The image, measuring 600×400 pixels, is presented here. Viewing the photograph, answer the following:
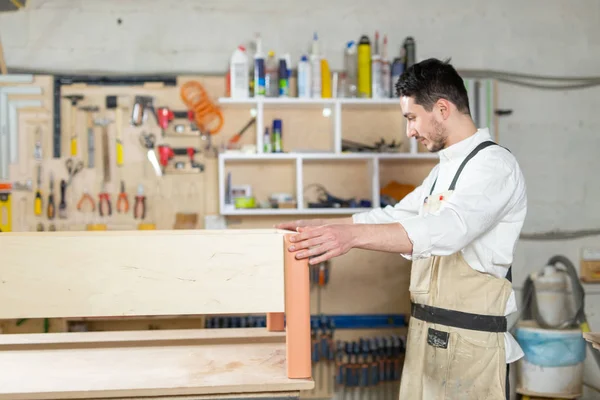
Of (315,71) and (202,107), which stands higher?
(315,71)

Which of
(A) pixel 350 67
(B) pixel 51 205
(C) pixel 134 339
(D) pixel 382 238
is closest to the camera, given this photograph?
(D) pixel 382 238

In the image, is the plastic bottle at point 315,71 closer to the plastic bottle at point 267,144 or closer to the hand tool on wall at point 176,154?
the plastic bottle at point 267,144

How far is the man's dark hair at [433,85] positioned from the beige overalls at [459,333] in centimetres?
21

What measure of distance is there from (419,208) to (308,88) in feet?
5.01

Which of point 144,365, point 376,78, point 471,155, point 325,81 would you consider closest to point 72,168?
point 325,81

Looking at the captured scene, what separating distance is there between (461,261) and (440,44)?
7.74ft

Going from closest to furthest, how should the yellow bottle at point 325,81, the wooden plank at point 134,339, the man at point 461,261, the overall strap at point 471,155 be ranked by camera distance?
the man at point 461,261
the wooden plank at point 134,339
the overall strap at point 471,155
the yellow bottle at point 325,81

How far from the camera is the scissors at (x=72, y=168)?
154 inches

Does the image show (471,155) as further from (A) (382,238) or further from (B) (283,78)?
(B) (283,78)

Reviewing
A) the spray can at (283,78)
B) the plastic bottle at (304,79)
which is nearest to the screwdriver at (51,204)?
the spray can at (283,78)

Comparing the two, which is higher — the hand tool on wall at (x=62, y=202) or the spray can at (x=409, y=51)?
the spray can at (x=409, y=51)

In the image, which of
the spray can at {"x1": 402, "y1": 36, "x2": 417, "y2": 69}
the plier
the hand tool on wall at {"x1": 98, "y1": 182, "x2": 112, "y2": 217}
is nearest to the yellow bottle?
the spray can at {"x1": 402, "y1": 36, "x2": 417, "y2": 69}

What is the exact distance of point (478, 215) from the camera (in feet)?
5.95

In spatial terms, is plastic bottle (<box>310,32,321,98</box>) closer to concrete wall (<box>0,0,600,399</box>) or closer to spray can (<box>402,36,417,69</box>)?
concrete wall (<box>0,0,600,399</box>)
